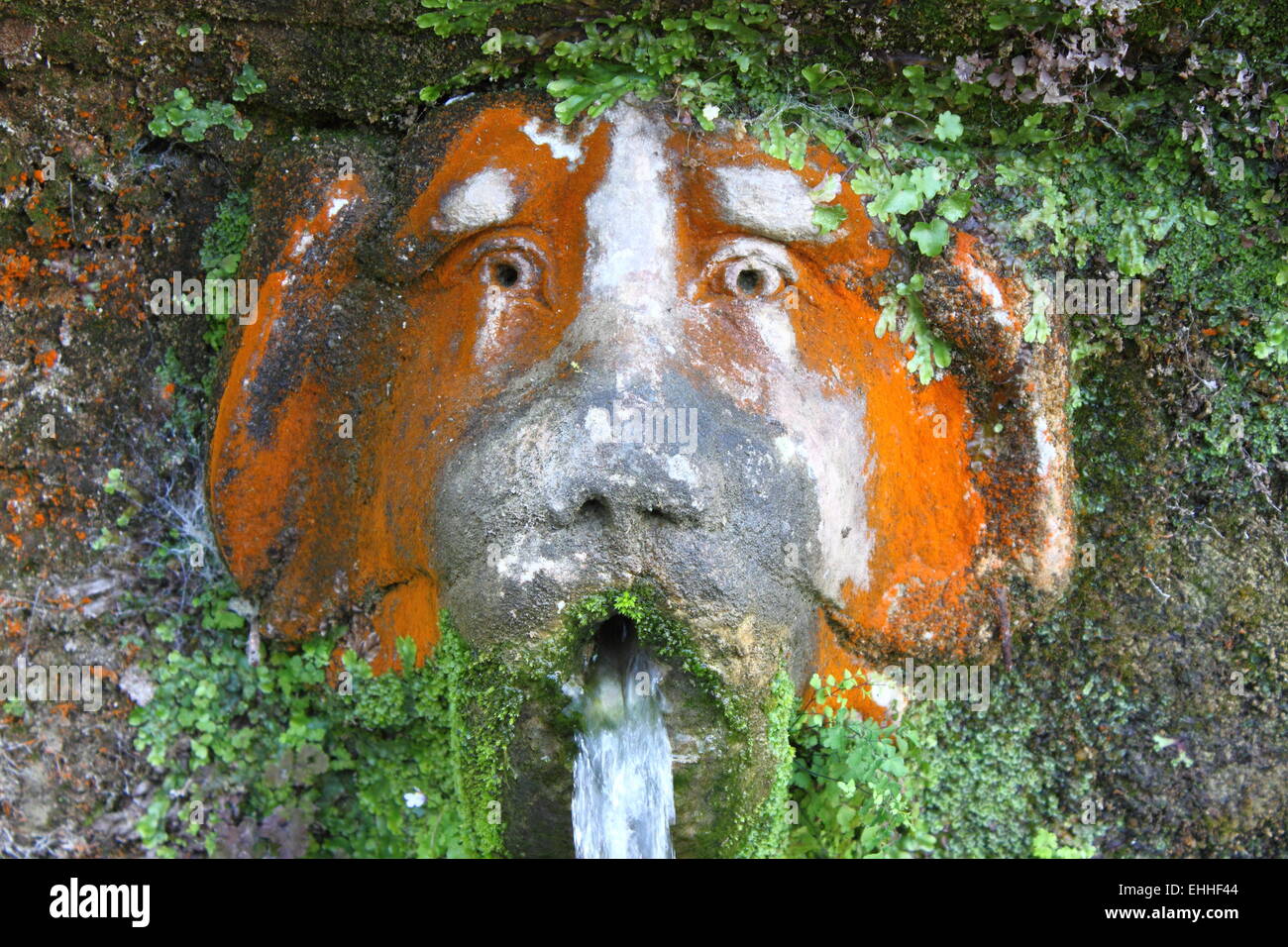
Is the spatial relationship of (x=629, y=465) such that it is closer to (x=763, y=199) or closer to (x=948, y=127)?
(x=763, y=199)

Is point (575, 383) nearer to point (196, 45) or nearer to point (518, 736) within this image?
point (518, 736)

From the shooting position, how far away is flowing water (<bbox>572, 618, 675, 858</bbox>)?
8.73 ft

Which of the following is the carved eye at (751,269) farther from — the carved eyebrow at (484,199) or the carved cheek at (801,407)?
the carved eyebrow at (484,199)

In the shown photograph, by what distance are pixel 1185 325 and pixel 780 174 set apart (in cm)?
115

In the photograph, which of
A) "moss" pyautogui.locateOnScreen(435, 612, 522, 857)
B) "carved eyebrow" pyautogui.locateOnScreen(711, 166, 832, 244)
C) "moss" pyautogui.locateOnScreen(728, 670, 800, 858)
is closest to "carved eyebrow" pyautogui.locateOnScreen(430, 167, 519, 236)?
"carved eyebrow" pyautogui.locateOnScreen(711, 166, 832, 244)

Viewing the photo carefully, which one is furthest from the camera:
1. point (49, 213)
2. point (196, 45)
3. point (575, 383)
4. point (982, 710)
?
point (982, 710)

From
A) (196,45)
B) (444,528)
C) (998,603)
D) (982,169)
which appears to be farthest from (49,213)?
(998,603)

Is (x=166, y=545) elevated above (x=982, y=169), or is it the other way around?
(x=982, y=169)

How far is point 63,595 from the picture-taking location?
325cm

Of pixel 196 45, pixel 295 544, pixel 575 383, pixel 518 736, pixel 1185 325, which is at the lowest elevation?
pixel 518 736

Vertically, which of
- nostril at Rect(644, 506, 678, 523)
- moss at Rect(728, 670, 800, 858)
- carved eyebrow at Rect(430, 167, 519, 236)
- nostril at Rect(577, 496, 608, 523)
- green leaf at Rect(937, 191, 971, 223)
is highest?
carved eyebrow at Rect(430, 167, 519, 236)

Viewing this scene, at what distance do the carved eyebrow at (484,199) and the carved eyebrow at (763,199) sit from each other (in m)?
0.49

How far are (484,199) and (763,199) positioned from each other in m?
0.67

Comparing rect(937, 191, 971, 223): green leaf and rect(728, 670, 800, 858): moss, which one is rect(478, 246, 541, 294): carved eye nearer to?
rect(937, 191, 971, 223): green leaf
